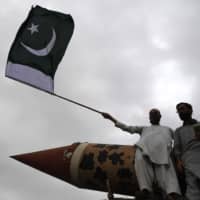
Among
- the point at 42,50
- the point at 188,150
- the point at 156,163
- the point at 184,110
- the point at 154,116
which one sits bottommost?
the point at 156,163

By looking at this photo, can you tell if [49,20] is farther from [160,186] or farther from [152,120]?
[160,186]

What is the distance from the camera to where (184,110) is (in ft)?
31.0

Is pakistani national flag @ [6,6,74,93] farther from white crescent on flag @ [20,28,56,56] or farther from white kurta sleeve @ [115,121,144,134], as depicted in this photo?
white kurta sleeve @ [115,121,144,134]

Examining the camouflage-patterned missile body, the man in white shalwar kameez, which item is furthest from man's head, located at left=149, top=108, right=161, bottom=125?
the camouflage-patterned missile body

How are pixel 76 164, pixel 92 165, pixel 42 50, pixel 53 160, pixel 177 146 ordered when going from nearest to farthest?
pixel 177 146 → pixel 92 165 → pixel 76 164 → pixel 53 160 → pixel 42 50

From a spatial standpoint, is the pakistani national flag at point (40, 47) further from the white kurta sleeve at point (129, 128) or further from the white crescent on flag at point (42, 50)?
the white kurta sleeve at point (129, 128)

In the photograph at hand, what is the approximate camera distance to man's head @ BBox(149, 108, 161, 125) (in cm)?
991

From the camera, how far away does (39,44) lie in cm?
1330

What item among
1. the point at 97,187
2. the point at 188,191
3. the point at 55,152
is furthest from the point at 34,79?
the point at 188,191

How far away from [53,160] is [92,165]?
4.71 feet

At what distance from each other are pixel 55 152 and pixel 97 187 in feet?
5.66

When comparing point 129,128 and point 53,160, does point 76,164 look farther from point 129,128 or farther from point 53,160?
point 129,128

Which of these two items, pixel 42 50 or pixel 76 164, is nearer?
pixel 76 164

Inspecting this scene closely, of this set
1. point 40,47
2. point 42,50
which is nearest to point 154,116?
A: point 42,50
